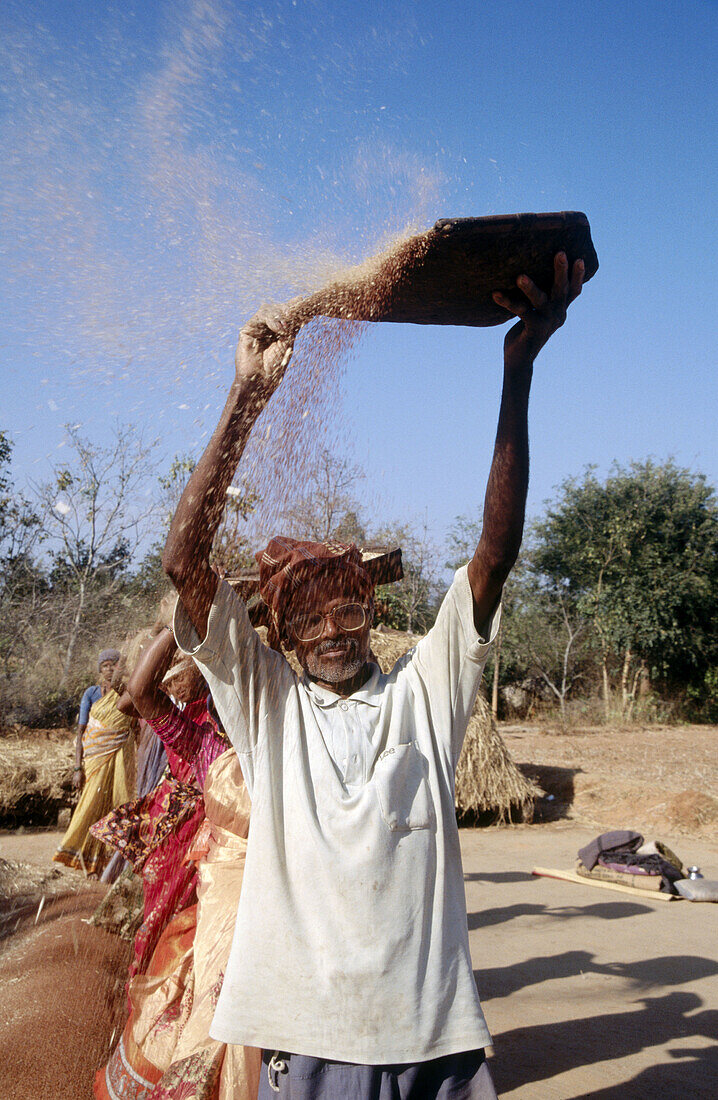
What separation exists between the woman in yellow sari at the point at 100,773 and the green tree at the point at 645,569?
16069 mm

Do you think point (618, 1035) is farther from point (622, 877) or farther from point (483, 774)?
point (483, 774)

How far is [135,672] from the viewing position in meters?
2.98

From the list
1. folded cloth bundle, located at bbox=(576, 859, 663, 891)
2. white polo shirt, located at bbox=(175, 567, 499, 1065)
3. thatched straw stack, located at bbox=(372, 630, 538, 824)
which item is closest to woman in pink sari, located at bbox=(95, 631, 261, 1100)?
white polo shirt, located at bbox=(175, 567, 499, 1065)

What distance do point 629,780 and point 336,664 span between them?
10138 mm

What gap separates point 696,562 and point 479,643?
73.7 ft

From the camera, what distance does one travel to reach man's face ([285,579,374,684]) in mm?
1921

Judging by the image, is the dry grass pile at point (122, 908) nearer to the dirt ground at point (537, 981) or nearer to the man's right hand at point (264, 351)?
the dirt ground at point (537, 981)

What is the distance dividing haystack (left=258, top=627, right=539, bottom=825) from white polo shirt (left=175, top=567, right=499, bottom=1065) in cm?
731

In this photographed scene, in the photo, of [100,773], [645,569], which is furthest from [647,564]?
[100,773]

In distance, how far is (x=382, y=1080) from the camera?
1566 millimetres

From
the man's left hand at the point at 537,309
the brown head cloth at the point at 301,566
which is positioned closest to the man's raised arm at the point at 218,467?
the brown head cloth at the point at 301,566

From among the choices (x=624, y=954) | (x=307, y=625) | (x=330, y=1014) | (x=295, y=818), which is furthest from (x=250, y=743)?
(x=624, y=954)

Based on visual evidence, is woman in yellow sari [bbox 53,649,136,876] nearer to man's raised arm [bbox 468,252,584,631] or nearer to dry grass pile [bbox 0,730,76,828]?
dry grass pile [bbox 0,730,76,828]

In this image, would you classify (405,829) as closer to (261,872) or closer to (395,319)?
(261,872)
